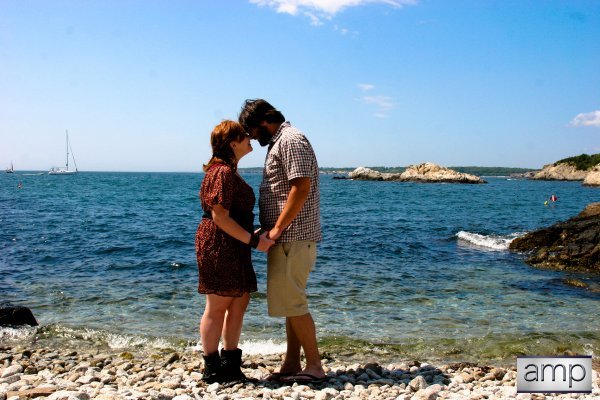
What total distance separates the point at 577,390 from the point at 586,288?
7400mm

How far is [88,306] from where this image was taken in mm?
9789

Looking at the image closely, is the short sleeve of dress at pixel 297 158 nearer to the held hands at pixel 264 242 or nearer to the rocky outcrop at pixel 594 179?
the held hands at pixel 264 242

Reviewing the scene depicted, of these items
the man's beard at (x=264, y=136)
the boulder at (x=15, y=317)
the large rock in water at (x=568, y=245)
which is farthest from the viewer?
the large rock in water at (x=568, y=245)

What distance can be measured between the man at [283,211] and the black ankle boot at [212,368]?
2.54 feet

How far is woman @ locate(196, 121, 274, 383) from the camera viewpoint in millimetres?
4681

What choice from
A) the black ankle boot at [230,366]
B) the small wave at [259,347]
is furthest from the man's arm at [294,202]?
the small wave at [259,347]

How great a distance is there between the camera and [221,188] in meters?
4.64

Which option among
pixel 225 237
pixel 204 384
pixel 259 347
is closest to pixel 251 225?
pixel 225 237

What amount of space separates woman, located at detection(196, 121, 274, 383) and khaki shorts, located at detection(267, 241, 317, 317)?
188mm

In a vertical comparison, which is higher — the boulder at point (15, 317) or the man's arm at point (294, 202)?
the man's arm at point (294, 202)

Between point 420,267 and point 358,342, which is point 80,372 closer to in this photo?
point 358,342

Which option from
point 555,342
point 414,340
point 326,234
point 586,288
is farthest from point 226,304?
point 326,234

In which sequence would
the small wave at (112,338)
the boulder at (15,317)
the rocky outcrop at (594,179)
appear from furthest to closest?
the rocky outcrop at (594,179), the boulder at (15,317), the small wave at (112,338)

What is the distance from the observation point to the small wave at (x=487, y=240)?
1866 centimetres
